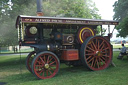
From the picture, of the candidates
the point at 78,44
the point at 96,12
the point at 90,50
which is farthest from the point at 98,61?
the point at 96,12

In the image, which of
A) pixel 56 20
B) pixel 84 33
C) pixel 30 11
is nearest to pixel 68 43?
pixel 84 33

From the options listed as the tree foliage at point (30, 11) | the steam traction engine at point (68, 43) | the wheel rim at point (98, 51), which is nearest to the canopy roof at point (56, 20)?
the steam traction engine at point (68, 43)

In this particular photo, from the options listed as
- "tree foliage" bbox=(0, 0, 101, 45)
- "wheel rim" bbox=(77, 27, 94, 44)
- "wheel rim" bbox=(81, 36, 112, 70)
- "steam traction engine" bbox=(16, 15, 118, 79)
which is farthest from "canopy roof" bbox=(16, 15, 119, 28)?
"tree foliage" bbox=(0, 0, 101, 45)

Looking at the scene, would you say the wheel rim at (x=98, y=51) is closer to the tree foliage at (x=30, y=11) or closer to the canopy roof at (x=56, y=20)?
the canopy roof at (x=56, y=20)

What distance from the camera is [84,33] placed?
7152 millimetres

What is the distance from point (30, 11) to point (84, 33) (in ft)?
19.2

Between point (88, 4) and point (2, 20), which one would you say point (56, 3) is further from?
point (2, 20)

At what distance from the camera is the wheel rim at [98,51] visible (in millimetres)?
6880

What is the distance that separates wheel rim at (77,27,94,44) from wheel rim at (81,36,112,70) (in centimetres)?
33

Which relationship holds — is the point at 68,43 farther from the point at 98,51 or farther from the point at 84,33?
the point at 98,51

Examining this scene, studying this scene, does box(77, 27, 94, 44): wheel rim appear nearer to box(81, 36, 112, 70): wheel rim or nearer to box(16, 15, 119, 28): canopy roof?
box(81, 36, 112, 70): wheel rim

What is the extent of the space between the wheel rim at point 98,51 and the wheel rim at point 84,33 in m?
0.33

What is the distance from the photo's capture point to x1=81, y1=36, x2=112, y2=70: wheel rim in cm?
688

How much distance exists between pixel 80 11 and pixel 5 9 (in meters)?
5.35
